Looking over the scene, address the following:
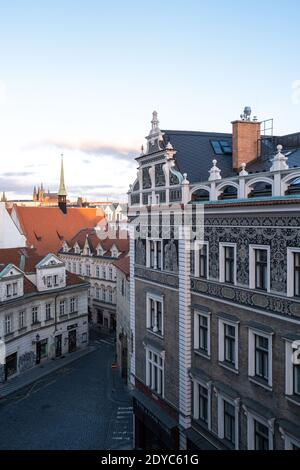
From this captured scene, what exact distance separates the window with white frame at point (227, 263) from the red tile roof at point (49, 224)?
54552 mm

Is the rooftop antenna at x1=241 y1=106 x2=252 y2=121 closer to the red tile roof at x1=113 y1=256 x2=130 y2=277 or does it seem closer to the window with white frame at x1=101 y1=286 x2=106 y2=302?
the red tile roof at x1=113 y1=256 x2=130 y2=277

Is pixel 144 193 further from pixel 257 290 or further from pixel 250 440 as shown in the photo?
pixel 250 440

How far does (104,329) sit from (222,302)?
41310 mm

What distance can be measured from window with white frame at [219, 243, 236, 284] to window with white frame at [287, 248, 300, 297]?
323cm

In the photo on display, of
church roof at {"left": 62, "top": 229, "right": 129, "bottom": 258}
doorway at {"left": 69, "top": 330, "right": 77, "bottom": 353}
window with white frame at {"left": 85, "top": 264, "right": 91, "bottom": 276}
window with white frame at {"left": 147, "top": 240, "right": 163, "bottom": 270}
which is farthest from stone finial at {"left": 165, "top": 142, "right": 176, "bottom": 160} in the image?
window with white frame at {"left": 85, "top": 264, "right": 91, "bottom": 276}

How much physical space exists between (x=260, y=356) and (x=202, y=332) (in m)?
4.20

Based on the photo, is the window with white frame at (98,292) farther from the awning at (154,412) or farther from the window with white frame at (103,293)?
the awning at (154,412)

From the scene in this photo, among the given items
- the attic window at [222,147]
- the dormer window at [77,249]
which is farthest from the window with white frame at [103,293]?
the attic window at [222,147]

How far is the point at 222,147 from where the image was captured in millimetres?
27219

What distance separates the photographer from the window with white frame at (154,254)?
25.5 meters

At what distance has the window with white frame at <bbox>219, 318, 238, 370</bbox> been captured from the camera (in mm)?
19484

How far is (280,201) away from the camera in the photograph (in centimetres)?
1645

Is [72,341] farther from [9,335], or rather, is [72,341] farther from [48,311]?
[9,335]

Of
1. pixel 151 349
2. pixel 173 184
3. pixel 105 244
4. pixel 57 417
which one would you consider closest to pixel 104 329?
pixel 105 244
